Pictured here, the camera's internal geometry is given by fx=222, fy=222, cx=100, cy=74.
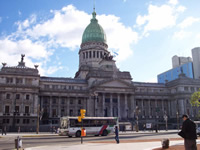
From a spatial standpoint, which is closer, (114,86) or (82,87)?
(114,86)

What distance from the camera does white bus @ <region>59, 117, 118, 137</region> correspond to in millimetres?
40309

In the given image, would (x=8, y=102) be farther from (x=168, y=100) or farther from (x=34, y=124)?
(x=168, y=100)

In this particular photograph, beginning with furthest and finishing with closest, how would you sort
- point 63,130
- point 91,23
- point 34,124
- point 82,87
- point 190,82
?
1. point 91,23
2. point 190,82
3. point 82,87
4. point 34,124
5. point 63,130

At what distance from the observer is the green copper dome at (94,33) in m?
113

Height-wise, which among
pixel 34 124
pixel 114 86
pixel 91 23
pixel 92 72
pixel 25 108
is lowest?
pixel 34 124

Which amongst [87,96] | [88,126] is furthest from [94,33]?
[88,126]

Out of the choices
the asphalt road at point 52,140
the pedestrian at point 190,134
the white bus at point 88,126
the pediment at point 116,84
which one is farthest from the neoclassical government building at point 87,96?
the pedestrian at point 190,134

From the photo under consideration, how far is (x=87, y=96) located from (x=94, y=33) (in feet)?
131

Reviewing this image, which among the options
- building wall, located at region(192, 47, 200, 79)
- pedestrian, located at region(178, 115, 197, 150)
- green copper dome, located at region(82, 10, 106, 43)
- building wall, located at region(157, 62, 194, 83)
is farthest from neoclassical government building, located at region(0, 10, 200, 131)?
building wall, located at region(192, 47, 200, 79)

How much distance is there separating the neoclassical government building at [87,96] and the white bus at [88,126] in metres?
21.7

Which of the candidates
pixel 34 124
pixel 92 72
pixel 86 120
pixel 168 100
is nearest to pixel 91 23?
pixel 92 72

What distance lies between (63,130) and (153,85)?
67.9 m

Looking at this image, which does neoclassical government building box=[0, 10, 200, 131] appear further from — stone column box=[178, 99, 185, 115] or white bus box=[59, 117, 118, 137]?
white bus box=[59, 117, 118, 137]

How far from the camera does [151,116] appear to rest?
306ft
